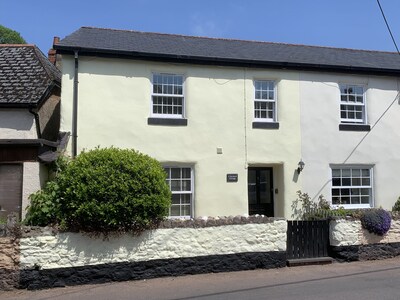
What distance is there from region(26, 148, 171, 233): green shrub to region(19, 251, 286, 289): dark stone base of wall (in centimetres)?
78

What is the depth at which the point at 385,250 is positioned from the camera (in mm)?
10797

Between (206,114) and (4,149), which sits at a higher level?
(206,114)

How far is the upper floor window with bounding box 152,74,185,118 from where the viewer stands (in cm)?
1244

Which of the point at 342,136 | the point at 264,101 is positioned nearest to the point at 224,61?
the point at 264,101

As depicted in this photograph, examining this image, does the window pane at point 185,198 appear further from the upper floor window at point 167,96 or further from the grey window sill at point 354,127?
the grey window sill at point 354,127

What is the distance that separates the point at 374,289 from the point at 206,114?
6796mm

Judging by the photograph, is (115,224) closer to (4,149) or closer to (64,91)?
(4,149)

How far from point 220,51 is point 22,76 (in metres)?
6.05

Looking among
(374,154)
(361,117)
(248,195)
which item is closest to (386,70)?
(361,117)

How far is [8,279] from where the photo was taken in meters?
7.86

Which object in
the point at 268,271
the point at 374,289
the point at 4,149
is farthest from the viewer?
the point at 4,149

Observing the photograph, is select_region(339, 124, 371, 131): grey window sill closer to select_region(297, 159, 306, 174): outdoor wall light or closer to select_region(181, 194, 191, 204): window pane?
select_region(297, 159, 306, 174): outdoor wall light

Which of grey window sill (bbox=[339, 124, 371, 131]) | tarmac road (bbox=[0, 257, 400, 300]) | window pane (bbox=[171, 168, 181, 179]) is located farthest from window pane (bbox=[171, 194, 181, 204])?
grey window sill (bbox=[339, 124, 371, 131])

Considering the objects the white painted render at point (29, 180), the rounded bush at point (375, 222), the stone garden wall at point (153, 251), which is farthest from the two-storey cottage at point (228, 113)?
the stone garden wall at point (153, 251)
